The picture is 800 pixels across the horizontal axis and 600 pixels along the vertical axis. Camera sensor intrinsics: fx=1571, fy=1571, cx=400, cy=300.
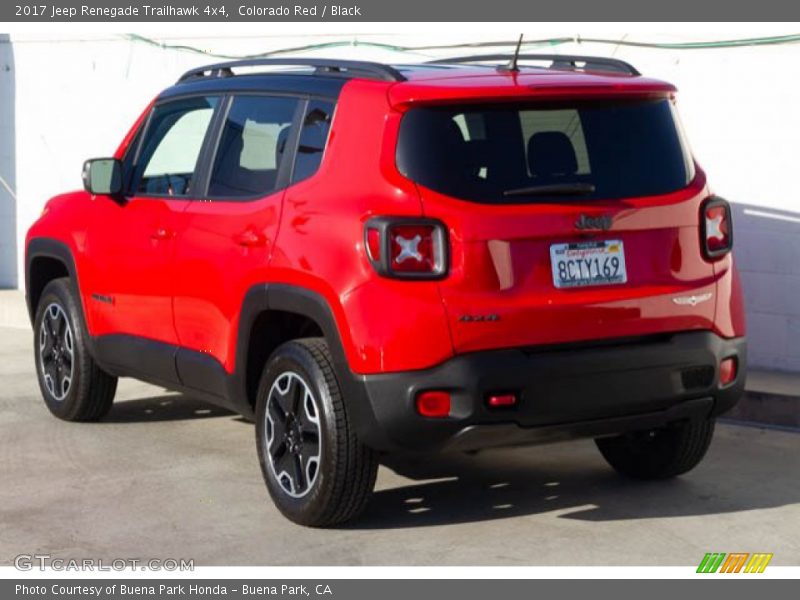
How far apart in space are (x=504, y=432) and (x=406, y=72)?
1.56 meters

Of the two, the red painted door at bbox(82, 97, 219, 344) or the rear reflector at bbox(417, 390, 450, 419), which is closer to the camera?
the rear reflector at bbox(417, 390, 450, 419)

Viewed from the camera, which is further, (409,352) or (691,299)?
(691,299)

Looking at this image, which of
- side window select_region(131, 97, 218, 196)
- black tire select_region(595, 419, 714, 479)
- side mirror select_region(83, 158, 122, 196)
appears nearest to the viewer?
black tire select_region(595, 419, 714, 479)

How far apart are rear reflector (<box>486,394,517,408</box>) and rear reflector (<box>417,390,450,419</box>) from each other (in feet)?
0.51

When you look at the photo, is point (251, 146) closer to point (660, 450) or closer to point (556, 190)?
point (556, 190)

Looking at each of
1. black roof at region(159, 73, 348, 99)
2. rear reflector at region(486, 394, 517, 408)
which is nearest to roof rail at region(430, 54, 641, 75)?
black roof at region(159, 73, 348, 99)

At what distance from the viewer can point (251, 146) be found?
23.0ft

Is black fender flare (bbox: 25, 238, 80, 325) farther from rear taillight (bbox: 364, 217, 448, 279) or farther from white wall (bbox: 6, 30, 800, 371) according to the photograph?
white wall (bbox: 6, 30, 800, 371)

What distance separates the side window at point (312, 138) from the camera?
6359 millimetres

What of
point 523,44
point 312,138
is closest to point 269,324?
point 312,138

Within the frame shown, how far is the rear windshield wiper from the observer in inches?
236

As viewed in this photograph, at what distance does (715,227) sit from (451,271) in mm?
1294

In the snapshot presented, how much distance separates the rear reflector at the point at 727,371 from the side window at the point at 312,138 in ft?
6.03

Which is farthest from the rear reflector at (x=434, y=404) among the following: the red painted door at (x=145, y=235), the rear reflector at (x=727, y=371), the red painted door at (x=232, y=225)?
the red painted door at (x=145, y=235)
